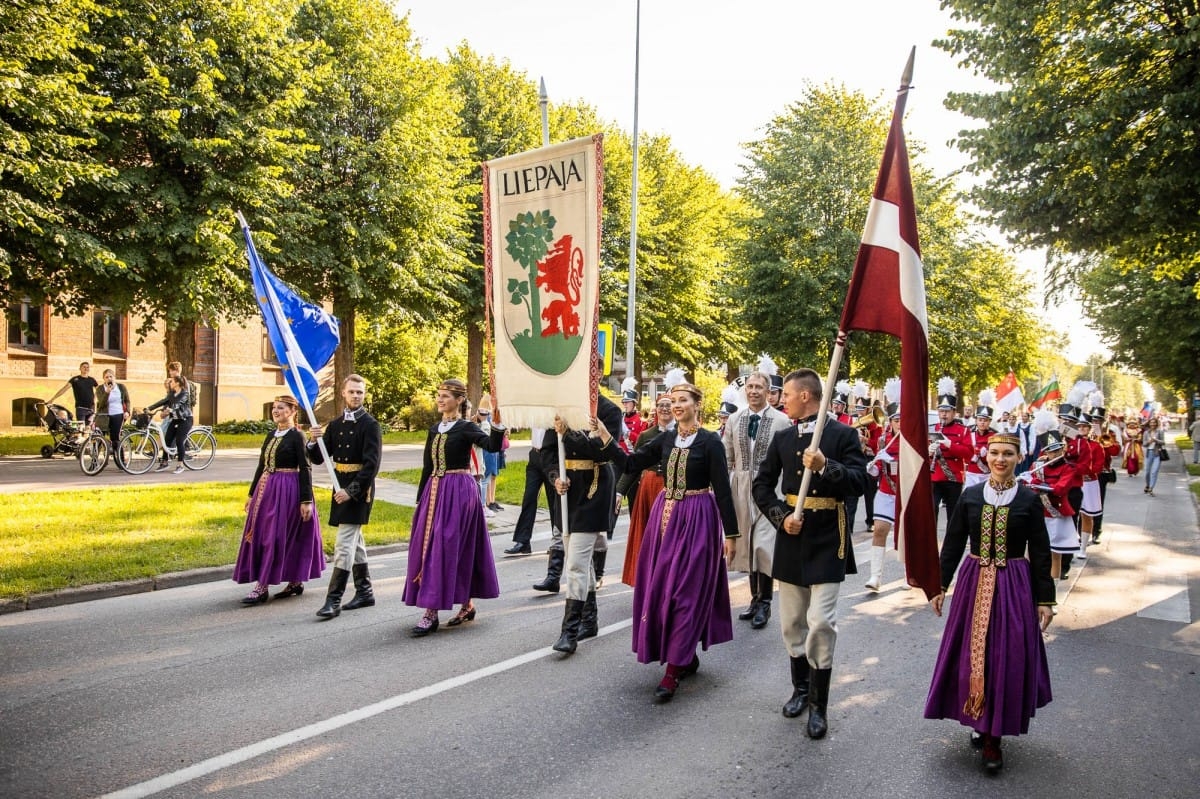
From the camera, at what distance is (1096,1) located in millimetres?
12469

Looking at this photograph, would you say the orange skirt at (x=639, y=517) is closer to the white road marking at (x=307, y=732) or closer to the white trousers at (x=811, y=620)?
the white road marking at (x=307, y=732)

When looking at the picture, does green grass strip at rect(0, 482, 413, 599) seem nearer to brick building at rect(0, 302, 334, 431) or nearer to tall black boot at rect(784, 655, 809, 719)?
tall black boot at rect(784, 655, 809, 719)

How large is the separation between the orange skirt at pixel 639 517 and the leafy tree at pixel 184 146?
1578 centimetres

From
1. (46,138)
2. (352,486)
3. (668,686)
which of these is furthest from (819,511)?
(46,138)

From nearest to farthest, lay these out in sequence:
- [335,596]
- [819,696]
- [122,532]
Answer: [819,696]
[335,596]
[122,532]

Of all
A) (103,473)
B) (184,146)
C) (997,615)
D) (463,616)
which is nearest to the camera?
(997,615)

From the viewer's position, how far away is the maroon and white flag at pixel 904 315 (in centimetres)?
450

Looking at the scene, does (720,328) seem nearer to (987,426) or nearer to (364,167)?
(364,167)

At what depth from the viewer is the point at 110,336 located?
32844 millimetres

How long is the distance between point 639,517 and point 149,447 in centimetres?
1388

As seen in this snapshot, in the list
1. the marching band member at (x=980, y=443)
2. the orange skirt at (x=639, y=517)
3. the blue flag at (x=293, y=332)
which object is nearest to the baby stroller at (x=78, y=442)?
the blue flag at (x=293, y=332)

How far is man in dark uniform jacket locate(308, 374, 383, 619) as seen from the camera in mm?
7543

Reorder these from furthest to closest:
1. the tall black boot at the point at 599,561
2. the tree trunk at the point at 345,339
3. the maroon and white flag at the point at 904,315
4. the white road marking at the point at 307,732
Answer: the tree trunk at the point at 345,339 < the tall black boot at the point at 599,561 < the maroon and white flag at the point at 904,315 < the white road marking at the point at 307,732

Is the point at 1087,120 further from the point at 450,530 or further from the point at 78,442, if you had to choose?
the point at 78,442
